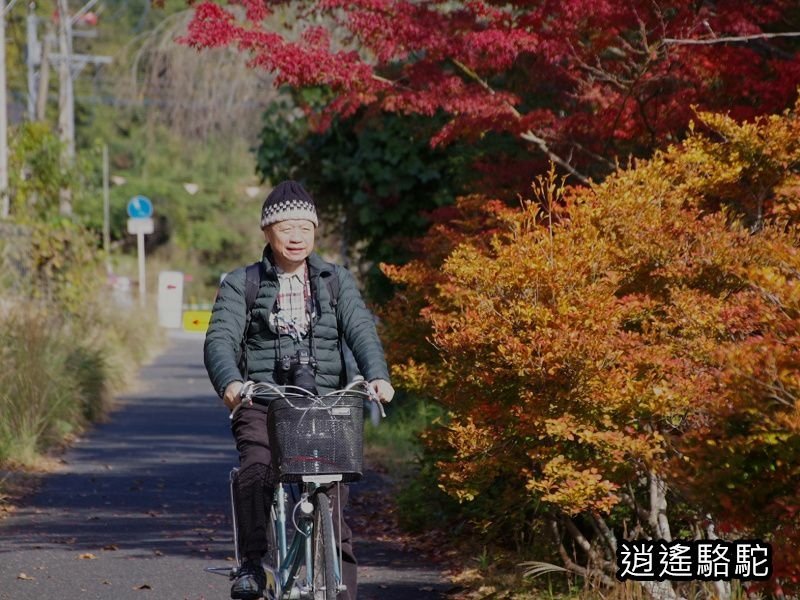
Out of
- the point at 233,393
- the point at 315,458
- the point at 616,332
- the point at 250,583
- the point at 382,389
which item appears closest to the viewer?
the point at 315,458

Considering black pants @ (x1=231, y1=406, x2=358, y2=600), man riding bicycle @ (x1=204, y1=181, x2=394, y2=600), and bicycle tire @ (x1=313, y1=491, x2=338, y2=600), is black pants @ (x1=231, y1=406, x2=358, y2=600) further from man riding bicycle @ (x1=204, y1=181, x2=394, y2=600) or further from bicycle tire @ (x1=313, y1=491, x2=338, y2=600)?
bicycle tire @ (x1=313, y1=491, x2=338, y2=600)

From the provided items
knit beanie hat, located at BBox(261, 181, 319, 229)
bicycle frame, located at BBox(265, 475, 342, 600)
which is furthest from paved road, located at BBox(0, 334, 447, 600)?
knit beanie hat, located at BBox(261, 181, 319, 229)

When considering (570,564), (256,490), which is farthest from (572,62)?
(256,490)

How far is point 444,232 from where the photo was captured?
383 inches

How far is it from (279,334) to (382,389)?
59 cm

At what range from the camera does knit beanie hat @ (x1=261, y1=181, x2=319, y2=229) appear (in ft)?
21.1

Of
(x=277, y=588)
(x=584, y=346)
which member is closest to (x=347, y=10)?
(x=584, y=346)

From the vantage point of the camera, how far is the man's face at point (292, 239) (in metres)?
6.43

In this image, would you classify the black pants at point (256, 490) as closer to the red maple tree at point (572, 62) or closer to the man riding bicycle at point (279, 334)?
the man riding bicycle at point (279, 334)

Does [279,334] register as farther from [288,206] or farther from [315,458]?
[315,458]

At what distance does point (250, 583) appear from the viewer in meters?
6.25

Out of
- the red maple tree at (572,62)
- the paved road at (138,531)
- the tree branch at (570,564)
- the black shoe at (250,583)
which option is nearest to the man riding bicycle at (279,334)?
the black shoe at (250,583)

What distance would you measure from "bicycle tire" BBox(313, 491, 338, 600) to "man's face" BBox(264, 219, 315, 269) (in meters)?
1.09

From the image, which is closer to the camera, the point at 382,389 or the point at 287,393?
the point at 287,393
